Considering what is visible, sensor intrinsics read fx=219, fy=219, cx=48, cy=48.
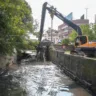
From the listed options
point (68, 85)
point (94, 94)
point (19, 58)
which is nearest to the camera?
point (94, 94)

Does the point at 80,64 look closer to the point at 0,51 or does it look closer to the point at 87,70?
the point at 87,70

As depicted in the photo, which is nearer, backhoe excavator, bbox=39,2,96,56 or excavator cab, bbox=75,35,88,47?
backhoe excavator, bbox=39,2,96,56

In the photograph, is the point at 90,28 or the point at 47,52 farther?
the point at 90,28

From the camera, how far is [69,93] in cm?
1266

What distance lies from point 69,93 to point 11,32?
202 inches

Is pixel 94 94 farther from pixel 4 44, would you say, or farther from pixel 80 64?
pixel 4 44

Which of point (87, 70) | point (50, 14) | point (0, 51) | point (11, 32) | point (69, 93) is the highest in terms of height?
point (50, 14)

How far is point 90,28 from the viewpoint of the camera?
5684 centimetres

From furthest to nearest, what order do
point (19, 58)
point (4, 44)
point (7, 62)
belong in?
point (19, 58) → point (7, 62) → point (4, 44)

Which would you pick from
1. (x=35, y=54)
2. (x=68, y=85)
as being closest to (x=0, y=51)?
(x=68, y=85)

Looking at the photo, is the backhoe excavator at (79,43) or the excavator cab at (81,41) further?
the excavator cab at (81,41)

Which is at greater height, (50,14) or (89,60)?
(50,14)

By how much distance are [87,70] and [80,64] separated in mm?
1944

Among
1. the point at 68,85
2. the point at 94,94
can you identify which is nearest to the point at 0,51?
the point at 68,85
